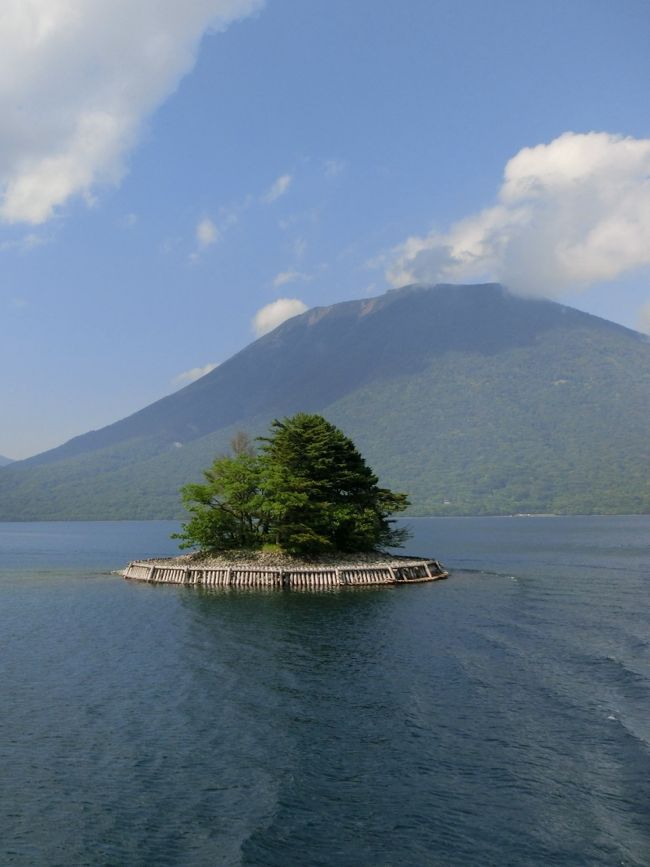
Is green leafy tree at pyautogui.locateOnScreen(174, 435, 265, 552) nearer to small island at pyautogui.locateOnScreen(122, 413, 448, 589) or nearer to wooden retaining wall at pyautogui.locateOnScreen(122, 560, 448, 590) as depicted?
small island at pyautogui.locateOnScreen(122, 413, 448, 589)

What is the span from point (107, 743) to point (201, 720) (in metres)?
4.05

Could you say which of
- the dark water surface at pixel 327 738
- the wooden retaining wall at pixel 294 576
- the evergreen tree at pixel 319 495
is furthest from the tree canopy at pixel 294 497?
the dark water surface at pixel 327 738

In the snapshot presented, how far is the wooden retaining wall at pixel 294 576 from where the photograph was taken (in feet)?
238

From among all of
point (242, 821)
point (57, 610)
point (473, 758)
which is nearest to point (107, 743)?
point (242, 821)

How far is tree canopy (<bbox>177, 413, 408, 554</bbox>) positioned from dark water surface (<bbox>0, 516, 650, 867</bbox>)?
23792mm

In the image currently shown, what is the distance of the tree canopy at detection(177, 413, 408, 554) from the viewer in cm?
7875

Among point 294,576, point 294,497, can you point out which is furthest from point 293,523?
point 294,576

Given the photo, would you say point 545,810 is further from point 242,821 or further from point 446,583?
point 446,583

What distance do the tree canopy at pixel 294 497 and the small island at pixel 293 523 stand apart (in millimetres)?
116

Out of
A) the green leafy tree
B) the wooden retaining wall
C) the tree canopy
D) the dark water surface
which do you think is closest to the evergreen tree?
the tree canopy

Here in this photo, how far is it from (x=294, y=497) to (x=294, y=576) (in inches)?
343

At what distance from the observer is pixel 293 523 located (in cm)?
7838

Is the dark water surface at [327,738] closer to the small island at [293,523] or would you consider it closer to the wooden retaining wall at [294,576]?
the wooden retaining wall at [294,576]

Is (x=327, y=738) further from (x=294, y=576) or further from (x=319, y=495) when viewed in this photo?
(x=319, y=495)
